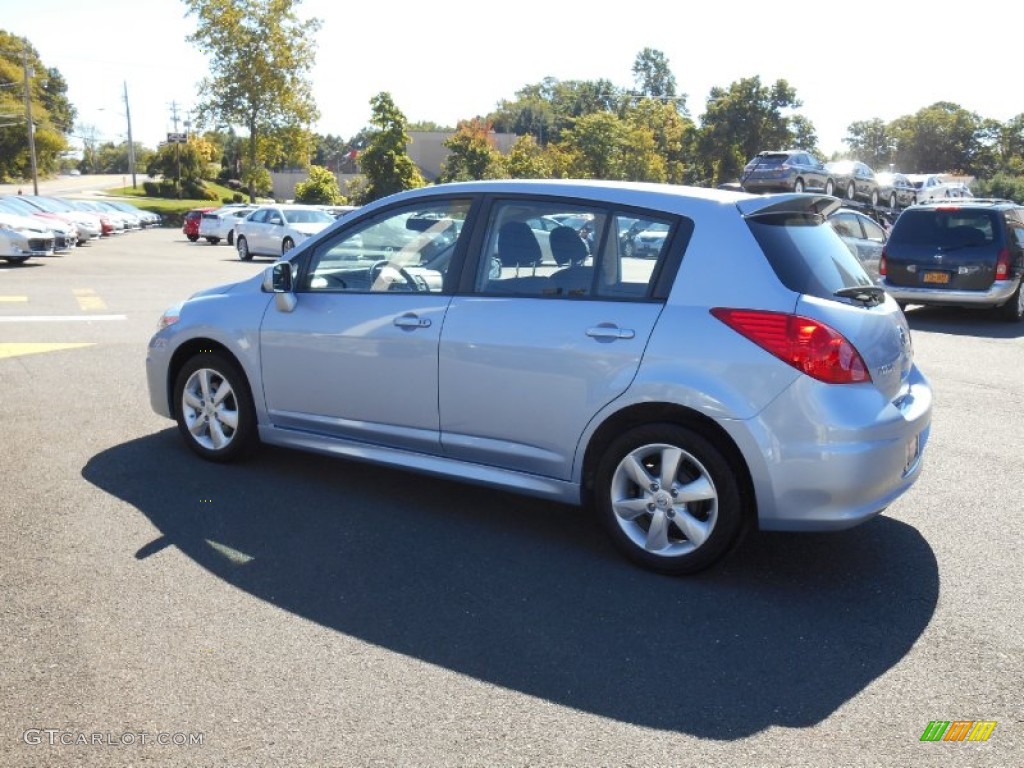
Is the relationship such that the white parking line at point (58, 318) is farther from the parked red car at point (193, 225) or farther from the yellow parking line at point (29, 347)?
the parked red car at point (193, 225)

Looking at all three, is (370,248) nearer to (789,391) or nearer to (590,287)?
(590,287)

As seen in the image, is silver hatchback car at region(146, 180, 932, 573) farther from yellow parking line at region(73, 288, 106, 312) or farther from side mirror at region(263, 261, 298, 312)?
yellow parking line at region(73, 288, 106, 312)

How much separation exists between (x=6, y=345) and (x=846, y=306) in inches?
365

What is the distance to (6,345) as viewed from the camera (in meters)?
10.6

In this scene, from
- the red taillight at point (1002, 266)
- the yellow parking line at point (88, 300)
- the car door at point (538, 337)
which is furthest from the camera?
the yellow parking line at point (88, 300)

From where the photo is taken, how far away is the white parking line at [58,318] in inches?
496

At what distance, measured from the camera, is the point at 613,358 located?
Answer: 4.50 meters

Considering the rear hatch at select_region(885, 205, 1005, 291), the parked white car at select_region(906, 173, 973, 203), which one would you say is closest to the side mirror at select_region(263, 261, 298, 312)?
the rear hatch at select_region(885, 205, 1005, 291)

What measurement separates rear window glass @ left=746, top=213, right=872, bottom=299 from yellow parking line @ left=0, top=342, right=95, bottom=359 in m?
8.26

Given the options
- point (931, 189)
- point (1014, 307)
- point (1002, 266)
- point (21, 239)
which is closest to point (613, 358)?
point (1002, 266)

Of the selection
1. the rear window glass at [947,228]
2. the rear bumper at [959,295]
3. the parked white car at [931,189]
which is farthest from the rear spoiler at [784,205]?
the parked white car at [931,189]

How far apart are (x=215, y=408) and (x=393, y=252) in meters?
1.60

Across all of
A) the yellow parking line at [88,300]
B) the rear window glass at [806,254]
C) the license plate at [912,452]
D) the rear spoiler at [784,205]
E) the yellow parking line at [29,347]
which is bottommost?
the yellow parking line at [88,300]

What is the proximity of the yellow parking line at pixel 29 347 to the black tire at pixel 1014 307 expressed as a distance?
12.1 metres
